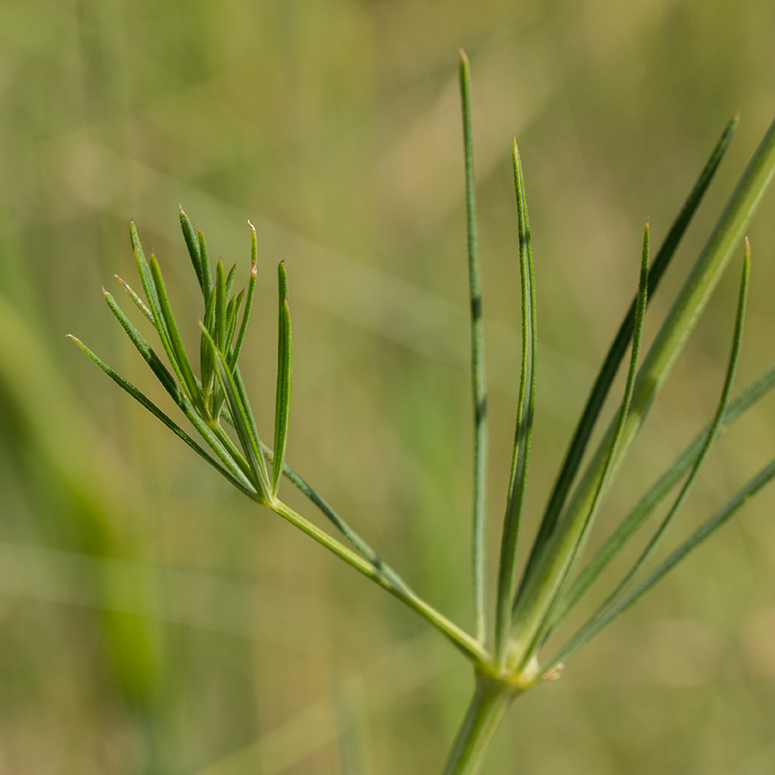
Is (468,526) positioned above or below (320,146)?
below

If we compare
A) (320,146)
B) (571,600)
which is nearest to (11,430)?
(571,600)

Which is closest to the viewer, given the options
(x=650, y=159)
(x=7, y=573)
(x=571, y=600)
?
(x=571, y=600)

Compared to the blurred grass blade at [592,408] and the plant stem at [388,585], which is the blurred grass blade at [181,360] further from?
the blurred grass blade at [592,408]

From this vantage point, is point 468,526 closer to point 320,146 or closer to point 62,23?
point 320,146

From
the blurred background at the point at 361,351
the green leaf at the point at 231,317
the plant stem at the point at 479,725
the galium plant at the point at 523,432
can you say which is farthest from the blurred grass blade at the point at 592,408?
the blurred background at the point at 361,351

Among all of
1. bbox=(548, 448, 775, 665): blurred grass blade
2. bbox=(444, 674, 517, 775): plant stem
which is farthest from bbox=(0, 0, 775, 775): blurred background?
bbox=(548, 448, 775, 665): blurred grass blade

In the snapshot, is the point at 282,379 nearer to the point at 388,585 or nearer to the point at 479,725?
the point at 388,585

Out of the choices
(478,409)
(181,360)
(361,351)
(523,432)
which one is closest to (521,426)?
(523,432)

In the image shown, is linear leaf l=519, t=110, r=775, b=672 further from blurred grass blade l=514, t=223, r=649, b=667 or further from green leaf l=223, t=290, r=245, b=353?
green leaf l=223, t=290, r=245, b=353
